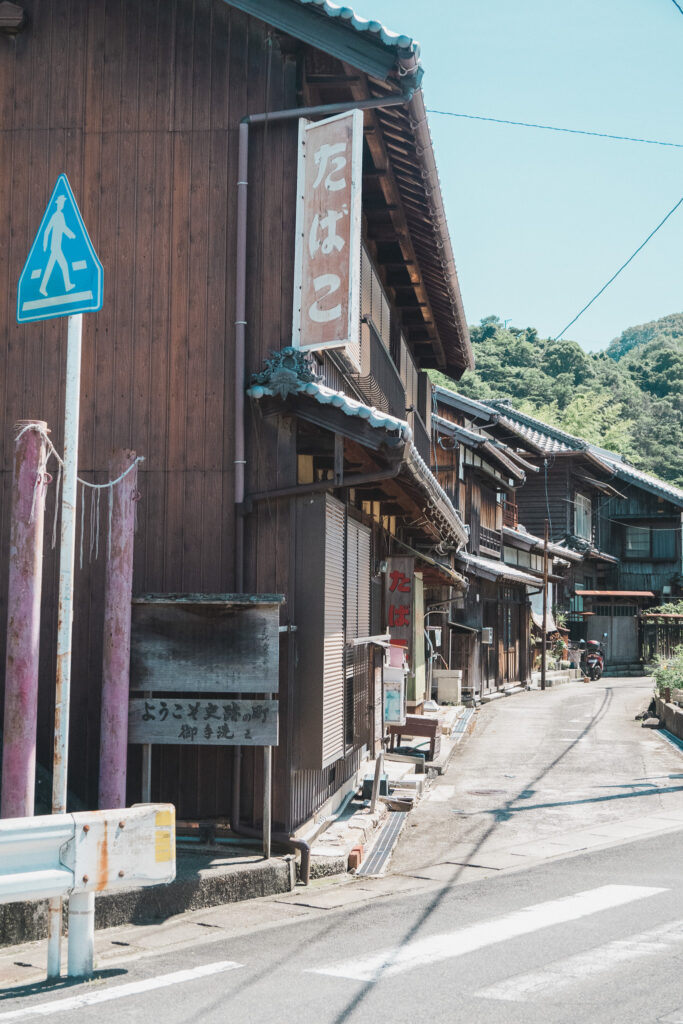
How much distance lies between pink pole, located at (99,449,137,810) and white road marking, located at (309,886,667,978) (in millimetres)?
2853

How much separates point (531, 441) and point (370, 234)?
103 ft

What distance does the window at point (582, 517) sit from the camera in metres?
47.9

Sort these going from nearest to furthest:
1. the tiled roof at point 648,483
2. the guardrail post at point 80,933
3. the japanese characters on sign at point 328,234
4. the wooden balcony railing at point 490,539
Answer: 1. the guardrail post at point 80,933
2. the japanese characters on sign at point 328,234
3. the wooden balcony railing at point 490,539
4. the tiled roof at point 648,483

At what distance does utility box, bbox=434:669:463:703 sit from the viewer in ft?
84.7

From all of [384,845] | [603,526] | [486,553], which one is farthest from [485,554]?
[384,845]

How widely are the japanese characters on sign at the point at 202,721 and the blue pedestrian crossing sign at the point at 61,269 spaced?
3.71 metres

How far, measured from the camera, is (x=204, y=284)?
1016cm

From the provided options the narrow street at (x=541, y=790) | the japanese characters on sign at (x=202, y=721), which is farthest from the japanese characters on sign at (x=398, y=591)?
the japanese characters on sign at (x=202, y=721)

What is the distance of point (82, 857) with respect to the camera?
619 centimetres

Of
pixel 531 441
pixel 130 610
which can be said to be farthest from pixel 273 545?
pixel 531 441

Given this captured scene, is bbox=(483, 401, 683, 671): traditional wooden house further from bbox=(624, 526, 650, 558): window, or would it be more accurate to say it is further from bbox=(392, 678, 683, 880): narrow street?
bbox=(392, 678, 683, 880): narrow street

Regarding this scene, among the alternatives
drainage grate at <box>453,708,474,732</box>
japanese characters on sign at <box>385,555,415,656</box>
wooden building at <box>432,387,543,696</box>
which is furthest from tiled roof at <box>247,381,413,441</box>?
wooden building at <box>432,387,543,696</box>

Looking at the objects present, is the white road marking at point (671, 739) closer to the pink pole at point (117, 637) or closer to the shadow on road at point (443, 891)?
the shadow on road at point (443, 891)

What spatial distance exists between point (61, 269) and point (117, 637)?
3.30m
